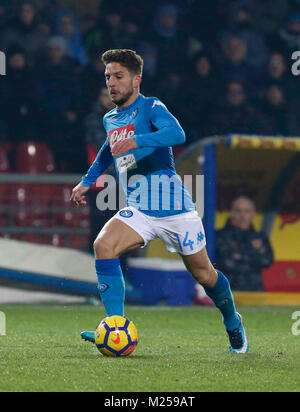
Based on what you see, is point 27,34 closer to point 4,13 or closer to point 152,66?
point 4,13

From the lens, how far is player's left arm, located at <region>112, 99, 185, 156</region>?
5.30m

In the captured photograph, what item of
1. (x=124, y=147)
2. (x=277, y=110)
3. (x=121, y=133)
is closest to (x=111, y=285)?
(x=124, y=147)

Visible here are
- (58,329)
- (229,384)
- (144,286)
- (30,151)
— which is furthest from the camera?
(30,151)

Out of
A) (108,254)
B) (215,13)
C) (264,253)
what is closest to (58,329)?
(108,254)

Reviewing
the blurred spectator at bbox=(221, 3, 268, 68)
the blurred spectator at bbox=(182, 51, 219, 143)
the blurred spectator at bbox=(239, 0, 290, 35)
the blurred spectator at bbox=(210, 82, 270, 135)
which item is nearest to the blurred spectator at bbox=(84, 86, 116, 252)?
the blurred spectator at bbox=(182, 51, 219, 143)

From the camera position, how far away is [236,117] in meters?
11.4

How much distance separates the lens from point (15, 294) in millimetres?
10414

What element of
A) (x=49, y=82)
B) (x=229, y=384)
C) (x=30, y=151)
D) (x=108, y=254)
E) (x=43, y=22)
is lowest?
(x=229, y=384)

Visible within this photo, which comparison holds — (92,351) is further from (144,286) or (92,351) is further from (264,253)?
(264,253)

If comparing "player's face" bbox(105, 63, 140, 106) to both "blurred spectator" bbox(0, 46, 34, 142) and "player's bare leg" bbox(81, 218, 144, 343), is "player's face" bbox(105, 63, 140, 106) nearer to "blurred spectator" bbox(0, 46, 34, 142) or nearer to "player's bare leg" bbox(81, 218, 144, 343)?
"player's bare leg" bbox(81, 218, 144, 343)

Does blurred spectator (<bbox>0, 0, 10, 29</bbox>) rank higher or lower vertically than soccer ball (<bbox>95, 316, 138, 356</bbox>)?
higher

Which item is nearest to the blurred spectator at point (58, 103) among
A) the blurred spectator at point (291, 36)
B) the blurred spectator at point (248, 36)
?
the blurred spectator at point (248, 36)

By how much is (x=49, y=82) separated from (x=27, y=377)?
7072 millimetres

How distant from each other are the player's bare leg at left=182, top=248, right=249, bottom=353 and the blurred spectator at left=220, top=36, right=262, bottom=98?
6823mm
